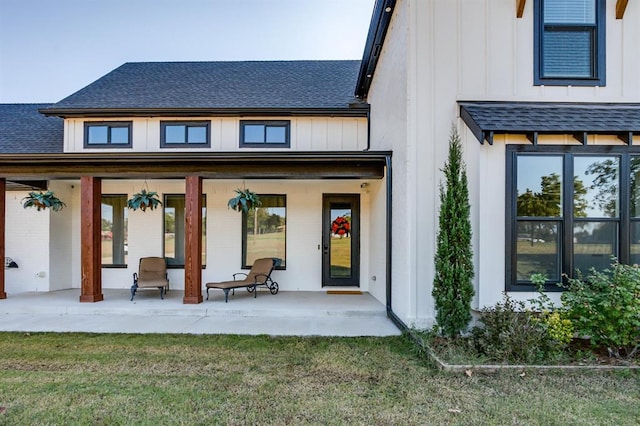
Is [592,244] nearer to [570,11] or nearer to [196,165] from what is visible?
[570,11]

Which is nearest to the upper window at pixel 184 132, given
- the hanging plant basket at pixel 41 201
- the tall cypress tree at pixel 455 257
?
the hanging plant basket at pixel 41 201

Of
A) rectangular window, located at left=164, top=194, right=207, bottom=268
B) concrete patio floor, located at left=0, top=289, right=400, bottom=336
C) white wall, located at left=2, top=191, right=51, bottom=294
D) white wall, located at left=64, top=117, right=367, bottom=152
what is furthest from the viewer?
white wall, located at left=64, top=117, right=367, bottom=152

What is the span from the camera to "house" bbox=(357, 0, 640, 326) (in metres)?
4.62

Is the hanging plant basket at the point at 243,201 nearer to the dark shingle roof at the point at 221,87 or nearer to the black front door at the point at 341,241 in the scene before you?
the black front door at the point at 341,241

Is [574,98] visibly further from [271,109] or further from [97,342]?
[97,342]

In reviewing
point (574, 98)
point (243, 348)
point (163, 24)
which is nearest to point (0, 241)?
point (243, 348)

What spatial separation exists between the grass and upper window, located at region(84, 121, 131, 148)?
5.48 metres

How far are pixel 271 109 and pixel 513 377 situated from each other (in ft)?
23.2

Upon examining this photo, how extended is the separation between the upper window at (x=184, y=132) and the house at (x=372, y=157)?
36 millimetres

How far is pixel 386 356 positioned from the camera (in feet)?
13.8

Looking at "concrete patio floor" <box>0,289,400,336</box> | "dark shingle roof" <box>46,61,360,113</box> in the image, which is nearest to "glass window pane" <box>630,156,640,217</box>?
"concrete patio floor" <box>0,289,400,336</box>

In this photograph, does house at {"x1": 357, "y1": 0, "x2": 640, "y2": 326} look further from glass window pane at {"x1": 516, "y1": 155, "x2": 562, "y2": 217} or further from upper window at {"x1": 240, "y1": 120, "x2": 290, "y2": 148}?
upper window at {"x1": 240, "y1": 120, "x2": 290, "y2": 148}

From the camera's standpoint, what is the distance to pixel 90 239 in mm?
6613

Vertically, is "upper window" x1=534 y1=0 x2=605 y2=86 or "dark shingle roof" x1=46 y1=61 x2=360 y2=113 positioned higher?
"dark shingle roof" x1=46 y1=61 x2=360 y2=113
